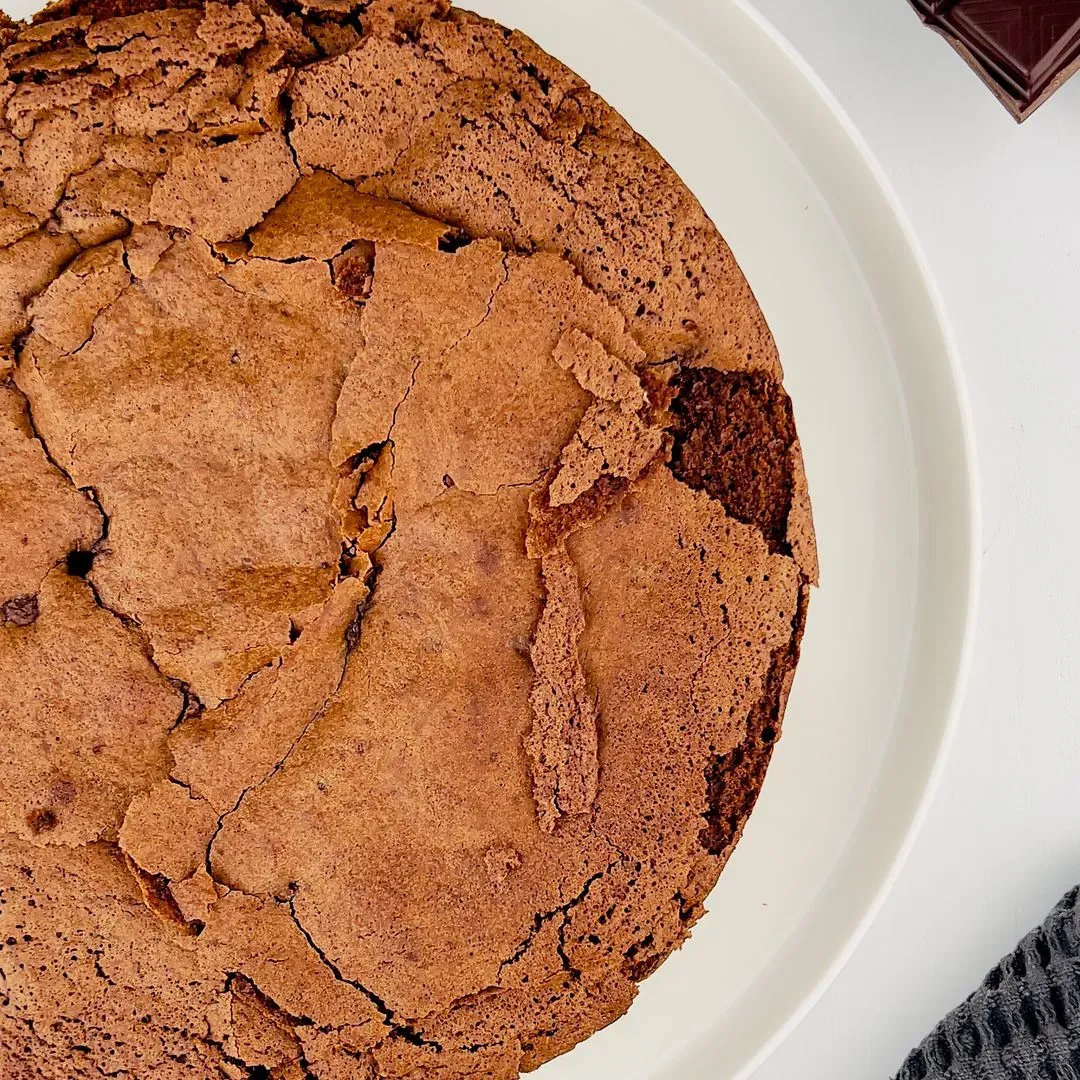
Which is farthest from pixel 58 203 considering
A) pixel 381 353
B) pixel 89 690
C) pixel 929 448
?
pixel 929 448

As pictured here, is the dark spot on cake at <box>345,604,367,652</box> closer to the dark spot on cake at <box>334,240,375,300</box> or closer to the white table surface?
the dark spot on cake at <box>334,240,375,300</box>

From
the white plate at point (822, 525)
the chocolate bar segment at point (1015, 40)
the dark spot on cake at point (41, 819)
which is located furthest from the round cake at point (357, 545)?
the chocolate bar segment at point (1015, 40)

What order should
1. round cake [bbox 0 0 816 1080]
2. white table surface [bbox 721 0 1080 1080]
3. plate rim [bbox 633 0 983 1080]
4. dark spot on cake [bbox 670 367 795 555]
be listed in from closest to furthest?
1. round cake [bbox 0 0 816 1080]
2. dark spot on cake [bbox 670 367 795 555]
3. plate rim [bbox 633 0 983 1080]
4. white table surface [bbox 721 0 1080 1080]

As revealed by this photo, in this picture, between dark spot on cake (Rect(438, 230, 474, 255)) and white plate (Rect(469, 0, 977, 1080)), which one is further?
white plate (Rect(469, 0, 977, 1080))

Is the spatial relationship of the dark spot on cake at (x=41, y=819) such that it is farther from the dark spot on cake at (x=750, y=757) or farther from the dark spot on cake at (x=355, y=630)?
the dark spot on cake at (x=750, y=757)

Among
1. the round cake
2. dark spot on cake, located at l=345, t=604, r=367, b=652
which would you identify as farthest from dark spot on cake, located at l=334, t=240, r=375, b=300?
dark spot on cake, located at l=345, t=604, r=367, b=652

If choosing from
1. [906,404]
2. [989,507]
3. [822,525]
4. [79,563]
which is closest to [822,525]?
[822,525]
